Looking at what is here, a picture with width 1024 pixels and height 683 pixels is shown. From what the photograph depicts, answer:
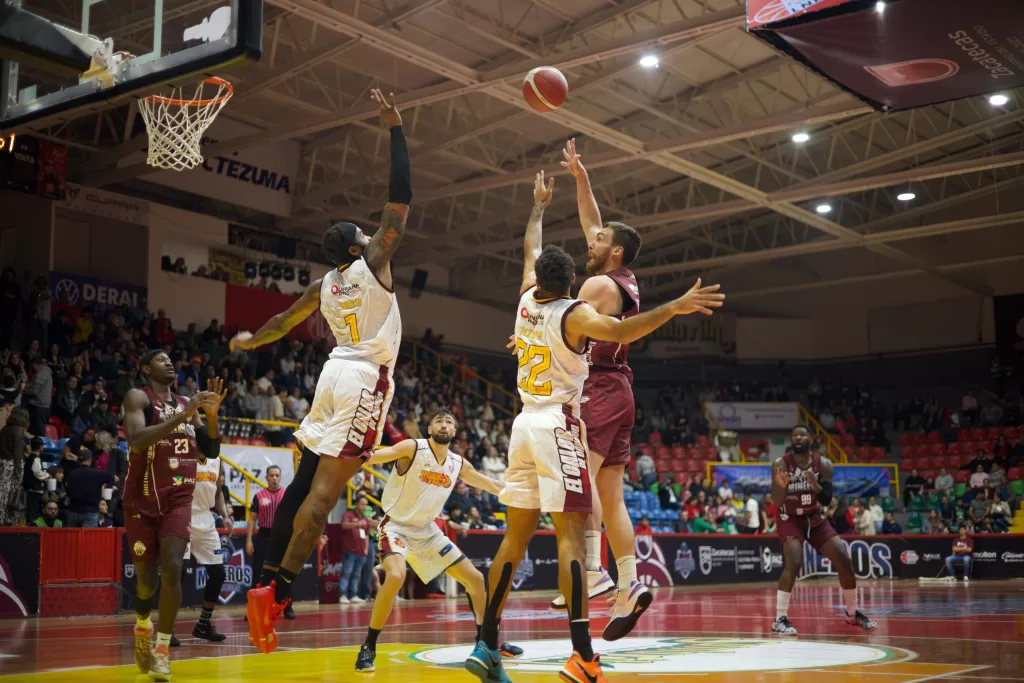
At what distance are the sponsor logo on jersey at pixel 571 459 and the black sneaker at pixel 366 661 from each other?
2438 mm

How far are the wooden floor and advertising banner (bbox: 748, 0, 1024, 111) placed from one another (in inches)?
207

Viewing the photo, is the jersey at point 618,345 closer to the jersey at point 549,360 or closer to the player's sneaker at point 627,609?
the jersey at point 549,360

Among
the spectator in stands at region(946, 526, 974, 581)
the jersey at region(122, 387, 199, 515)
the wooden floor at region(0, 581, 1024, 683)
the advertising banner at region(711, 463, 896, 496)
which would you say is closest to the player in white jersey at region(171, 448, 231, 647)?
the wooden floor at region(0, 581, 1024, 683)

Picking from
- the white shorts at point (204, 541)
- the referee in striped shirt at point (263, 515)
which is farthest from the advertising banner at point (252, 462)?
the white shorts at point (204, 541)

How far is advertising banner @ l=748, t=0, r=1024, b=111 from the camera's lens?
9.34m

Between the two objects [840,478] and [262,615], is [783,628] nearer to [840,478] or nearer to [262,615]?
[262,615]

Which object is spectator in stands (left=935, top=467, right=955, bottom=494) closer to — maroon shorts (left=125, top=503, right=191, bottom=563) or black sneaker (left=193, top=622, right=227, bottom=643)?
black sneaker (left=193, top=622, right=227, bottom=643)

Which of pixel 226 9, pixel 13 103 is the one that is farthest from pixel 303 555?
pixel 13 103

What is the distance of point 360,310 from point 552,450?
1620 millimetres

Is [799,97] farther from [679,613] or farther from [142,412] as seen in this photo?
[142,412]

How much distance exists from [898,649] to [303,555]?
507 centimetres

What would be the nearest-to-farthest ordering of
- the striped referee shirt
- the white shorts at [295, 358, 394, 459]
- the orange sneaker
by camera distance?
the orange sneaker, the white shorts at [295, 358, 394, 459], the striped referee shirt

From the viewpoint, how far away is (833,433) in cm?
3669

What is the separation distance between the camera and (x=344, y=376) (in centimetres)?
679
